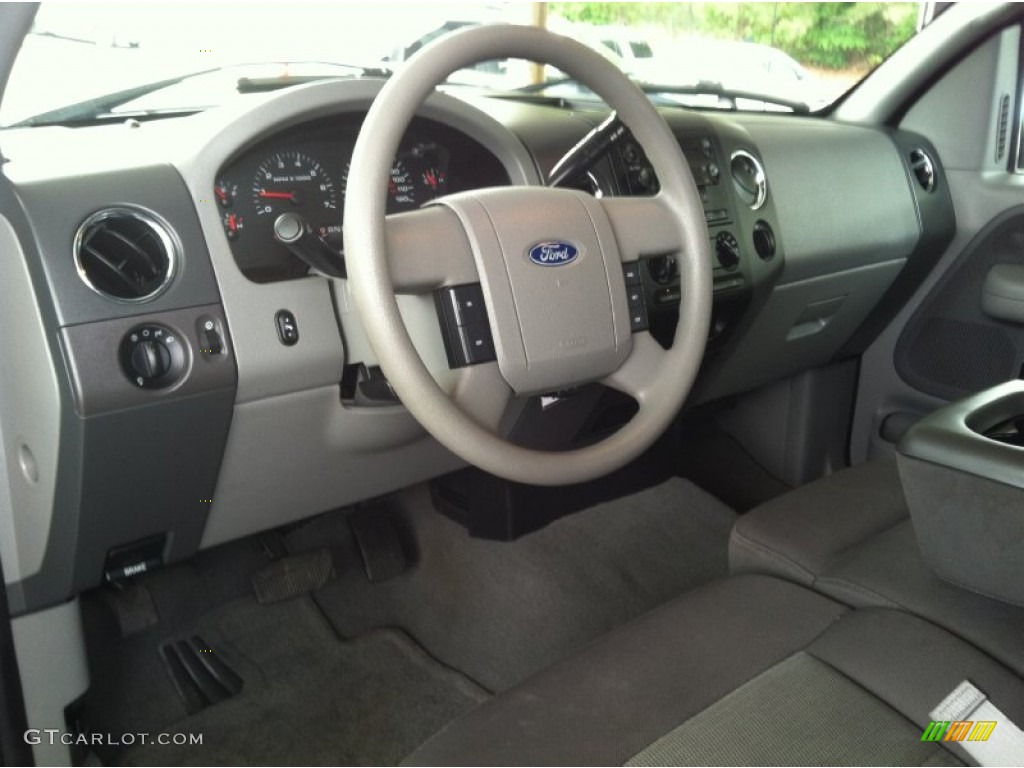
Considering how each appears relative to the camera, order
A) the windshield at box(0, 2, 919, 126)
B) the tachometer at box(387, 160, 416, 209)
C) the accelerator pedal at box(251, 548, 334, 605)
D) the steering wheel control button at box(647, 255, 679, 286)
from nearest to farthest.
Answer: the windshield at box(0, 2, 919, 126), the tachometer at box(387, 160, 416, 209), the steering wheel control button at box(647, 255, 679, 286), the accelerator pedal at box(251, 548, 334, 605)

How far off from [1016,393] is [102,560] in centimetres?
129

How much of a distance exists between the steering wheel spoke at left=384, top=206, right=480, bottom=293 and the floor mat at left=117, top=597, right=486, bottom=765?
2.98ft

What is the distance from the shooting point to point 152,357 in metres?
1.23

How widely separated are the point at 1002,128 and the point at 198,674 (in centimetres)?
205

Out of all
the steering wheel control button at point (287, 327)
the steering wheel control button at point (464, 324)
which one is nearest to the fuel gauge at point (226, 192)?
the steering wheel control button at point (287, 327)

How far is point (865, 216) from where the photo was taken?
80.0 inches

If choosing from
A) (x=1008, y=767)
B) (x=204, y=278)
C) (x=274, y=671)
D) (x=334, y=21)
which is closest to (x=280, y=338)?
(x=204, y=278)

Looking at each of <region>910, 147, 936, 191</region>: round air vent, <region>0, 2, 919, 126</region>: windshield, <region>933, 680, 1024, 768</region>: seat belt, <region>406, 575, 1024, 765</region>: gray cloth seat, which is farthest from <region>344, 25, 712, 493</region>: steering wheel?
<region>910, 147, 936, 191</region>: round air vent

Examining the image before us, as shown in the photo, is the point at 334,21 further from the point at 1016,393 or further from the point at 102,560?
the point at 1016,393

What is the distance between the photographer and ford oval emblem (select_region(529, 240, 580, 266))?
1.16 metres

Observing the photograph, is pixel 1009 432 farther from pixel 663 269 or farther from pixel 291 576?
pixel 291 576

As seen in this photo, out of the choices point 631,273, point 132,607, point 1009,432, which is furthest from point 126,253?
point 1009,432

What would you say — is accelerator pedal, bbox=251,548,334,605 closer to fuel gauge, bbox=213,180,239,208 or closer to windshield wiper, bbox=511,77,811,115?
fuel gauge, bbox=213,180,239,208

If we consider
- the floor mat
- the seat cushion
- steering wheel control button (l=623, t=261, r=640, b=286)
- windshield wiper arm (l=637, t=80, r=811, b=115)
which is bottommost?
the floor mat
